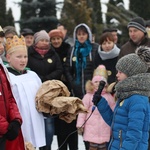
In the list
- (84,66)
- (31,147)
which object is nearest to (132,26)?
(84,66)

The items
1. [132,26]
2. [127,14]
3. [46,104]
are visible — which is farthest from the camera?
[127,14]

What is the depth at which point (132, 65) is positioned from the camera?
384cm

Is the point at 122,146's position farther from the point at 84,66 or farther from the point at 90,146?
the point at 84,66

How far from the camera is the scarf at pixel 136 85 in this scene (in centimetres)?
376

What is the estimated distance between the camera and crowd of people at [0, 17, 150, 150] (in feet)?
11.5

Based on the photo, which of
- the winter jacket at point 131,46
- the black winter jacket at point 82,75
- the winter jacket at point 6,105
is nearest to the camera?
the winter jacket at point 6,105

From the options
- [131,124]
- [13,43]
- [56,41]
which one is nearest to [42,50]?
[56,41]

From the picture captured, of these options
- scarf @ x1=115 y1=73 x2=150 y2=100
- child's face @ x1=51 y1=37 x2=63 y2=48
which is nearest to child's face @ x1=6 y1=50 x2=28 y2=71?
scarf @ x1=115 y1=73 x2=150 y2=100

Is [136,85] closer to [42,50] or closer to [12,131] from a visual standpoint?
[12,131]

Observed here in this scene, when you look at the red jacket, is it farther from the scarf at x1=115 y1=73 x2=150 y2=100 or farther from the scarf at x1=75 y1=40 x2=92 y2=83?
the scarf at x1=75 y1=40 x2=92 y2=83

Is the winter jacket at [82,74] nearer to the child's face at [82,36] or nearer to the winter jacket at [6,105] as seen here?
the child's face at [82,36]

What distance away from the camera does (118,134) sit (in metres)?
3.76

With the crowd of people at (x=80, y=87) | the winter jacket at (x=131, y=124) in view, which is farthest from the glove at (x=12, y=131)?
the winter jacket at (x=131, y=124)

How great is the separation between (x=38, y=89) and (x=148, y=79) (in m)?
1.07
